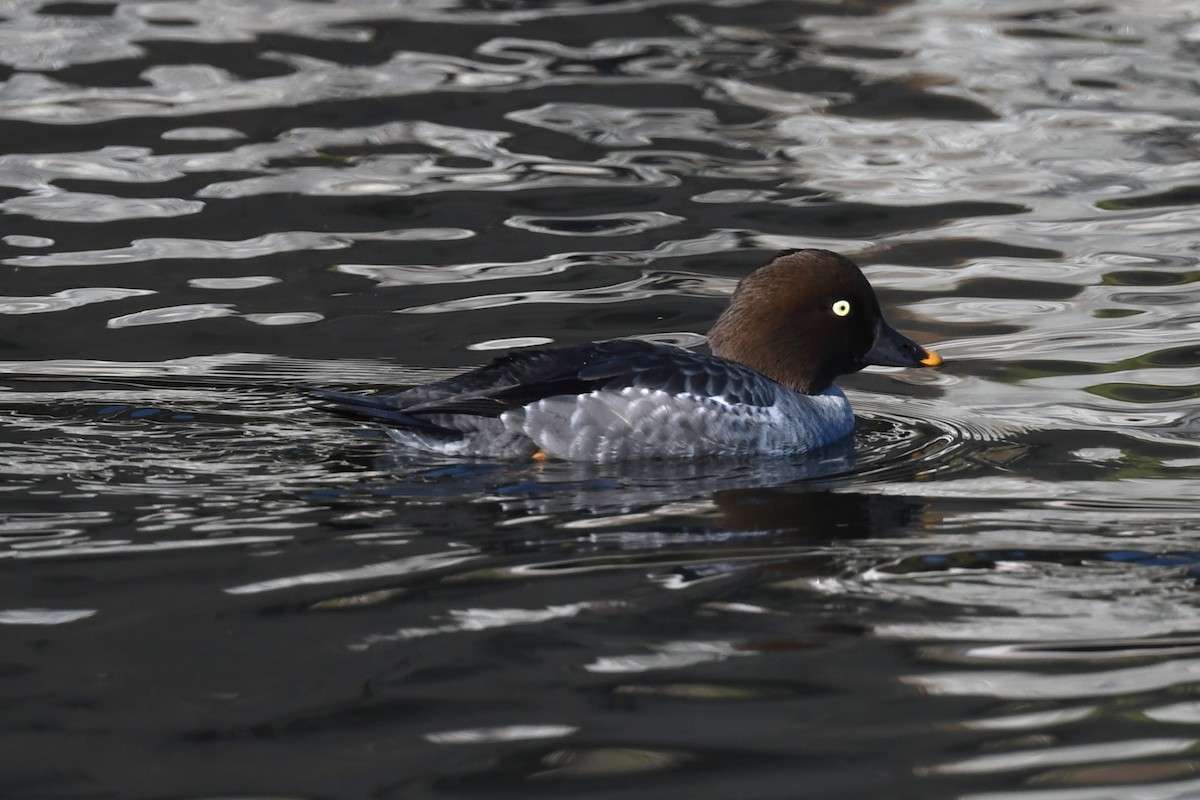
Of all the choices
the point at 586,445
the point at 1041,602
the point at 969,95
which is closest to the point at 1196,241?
the point at 969,95

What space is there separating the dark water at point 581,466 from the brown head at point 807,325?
0.41 meters

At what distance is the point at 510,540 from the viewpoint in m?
6.01

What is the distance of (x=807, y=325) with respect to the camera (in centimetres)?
802

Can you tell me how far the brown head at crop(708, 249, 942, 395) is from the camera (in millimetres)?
7977

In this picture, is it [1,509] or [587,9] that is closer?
[1,509]

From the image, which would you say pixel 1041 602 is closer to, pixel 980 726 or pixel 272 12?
pixel 980 726

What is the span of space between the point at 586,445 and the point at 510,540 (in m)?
1.31

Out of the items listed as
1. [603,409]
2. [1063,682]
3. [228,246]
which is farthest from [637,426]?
[228,246]

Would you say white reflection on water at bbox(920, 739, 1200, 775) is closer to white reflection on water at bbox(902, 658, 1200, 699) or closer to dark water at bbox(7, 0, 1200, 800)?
dark water at bbox(7, 0, 1200, 800)

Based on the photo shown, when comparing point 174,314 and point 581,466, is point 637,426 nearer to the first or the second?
point 581,466

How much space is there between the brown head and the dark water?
41 cm

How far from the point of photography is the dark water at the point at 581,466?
15.0 feet

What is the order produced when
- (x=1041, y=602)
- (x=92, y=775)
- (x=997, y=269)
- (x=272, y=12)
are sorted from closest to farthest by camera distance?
(x=92, y=775), (x=1041, y=602), (x=997, y=269), (x=272, y=12)

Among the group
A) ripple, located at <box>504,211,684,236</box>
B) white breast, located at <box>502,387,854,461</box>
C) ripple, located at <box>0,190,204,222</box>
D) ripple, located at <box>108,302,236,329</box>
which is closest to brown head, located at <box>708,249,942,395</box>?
white breast, located at <box>502,387,854,461</box>
